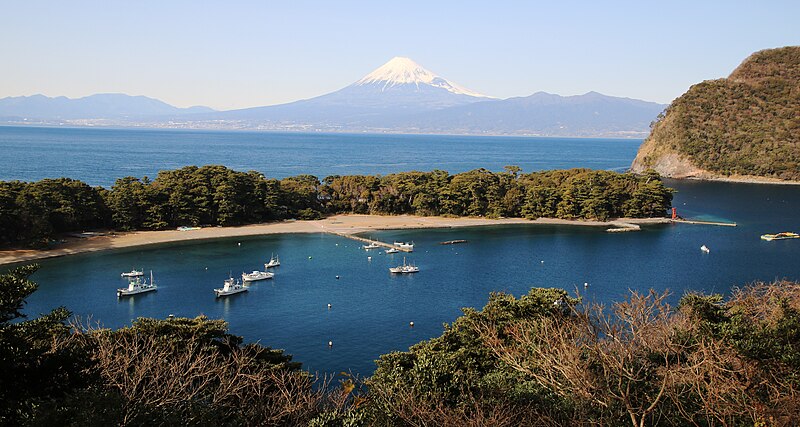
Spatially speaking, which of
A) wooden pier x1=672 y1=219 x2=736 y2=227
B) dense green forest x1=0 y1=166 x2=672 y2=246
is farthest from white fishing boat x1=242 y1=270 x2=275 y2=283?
wooden pier x1=672 y1=219 x2=736 y2=227

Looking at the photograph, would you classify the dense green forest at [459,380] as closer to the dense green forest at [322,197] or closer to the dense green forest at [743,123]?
the dense green forest at [322,197]

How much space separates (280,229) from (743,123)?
71947 millimetres

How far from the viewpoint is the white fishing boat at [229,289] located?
1072 inches

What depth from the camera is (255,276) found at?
30250mm

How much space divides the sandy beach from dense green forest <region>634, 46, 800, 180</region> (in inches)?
1574

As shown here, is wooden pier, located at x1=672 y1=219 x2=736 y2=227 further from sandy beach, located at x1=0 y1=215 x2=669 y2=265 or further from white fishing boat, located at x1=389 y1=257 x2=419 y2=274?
white fishing boat, located at x1=389 y1=257 x2=419 y2=274

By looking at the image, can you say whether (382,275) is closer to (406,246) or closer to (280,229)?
(406,246)

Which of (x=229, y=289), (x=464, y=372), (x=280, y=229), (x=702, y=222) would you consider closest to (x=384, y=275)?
(x=229, y=289)

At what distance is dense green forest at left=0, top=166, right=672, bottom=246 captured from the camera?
4056 cm

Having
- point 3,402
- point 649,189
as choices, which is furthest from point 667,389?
point 649,189

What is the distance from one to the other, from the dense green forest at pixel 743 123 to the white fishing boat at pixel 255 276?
238ft

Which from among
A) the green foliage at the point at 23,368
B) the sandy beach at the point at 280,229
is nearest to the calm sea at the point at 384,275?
the sandy beach at the point at 280,229

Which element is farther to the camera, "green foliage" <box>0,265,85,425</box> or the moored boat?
the moored boat

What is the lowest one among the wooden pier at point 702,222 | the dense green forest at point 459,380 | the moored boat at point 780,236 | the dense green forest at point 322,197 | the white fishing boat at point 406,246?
the white fishing boat at point 406,246
